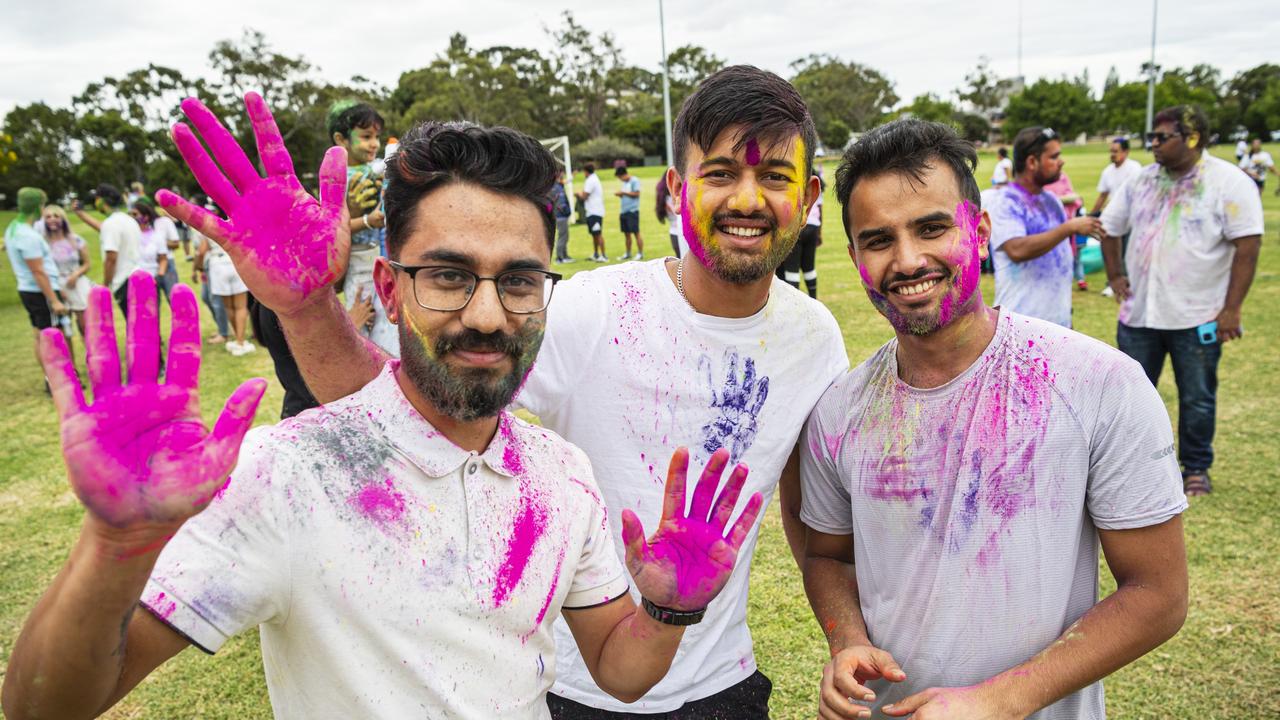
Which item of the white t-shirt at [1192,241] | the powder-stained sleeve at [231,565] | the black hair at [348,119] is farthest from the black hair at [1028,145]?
the powder-stained sleeve at [231,565]

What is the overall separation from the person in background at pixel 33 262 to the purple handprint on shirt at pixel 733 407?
8677mm

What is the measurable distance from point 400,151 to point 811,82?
80269mm

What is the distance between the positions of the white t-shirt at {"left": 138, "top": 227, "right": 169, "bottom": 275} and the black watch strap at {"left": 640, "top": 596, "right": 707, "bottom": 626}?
411 inches

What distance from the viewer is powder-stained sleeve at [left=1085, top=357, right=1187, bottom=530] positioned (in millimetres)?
1623

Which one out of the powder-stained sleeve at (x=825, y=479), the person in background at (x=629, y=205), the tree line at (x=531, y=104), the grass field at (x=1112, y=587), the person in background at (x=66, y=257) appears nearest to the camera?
the powder-stained sleeve at (x=825, y=479)

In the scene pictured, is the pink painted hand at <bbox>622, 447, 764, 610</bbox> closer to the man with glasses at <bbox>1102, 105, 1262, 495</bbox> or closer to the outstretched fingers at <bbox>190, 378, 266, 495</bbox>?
the outstretched fingers at <bbox>190, 378, 266, 495</bbox>

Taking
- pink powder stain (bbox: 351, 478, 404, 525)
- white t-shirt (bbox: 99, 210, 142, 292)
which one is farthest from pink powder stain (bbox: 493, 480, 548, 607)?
white t-shirt (bbox: 99, 210, 142, 292)

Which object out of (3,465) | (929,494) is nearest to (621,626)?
(929,494)

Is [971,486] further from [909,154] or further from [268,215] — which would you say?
[268,215]

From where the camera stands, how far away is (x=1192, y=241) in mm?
4789

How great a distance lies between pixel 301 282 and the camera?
5.19ft

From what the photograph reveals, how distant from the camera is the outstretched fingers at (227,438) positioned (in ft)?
3.67

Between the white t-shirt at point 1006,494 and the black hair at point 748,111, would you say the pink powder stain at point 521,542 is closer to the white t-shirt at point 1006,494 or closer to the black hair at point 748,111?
the white t-shirt at point 1006,494

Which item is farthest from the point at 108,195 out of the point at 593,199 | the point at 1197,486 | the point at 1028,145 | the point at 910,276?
the point at 1197,486
